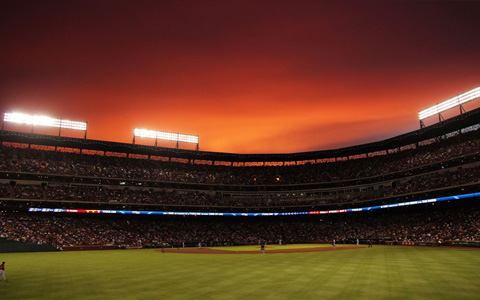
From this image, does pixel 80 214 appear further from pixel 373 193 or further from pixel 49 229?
pixel 373 193

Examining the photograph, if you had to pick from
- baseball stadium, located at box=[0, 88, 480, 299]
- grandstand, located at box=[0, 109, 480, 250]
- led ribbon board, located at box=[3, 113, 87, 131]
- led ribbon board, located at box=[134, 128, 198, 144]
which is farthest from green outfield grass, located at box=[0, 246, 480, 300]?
led ribbon board, located at box=[134, 128, 198, 144]

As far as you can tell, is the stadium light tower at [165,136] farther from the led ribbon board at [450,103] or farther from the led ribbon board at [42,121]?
the led ribbon board at [450,103]

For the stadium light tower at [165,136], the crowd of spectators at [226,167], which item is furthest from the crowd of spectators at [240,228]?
the stadium light tower at [165,136]

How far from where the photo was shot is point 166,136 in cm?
8794

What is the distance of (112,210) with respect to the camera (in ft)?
229

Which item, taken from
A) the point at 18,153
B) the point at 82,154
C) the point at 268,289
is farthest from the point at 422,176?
the point at 18,153

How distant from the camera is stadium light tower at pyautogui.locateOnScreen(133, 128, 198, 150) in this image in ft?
277

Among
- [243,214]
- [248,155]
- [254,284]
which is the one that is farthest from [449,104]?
[254,284]

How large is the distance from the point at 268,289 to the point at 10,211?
60527 mm

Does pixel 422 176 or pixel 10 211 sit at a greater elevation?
pixel 422 176

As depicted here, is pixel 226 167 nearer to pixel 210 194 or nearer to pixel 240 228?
pixel 210 194

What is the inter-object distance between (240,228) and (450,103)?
52348 mm

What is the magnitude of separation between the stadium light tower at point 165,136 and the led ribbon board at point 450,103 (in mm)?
55046

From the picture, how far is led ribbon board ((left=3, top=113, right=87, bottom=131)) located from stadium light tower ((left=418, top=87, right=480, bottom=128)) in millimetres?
73760
